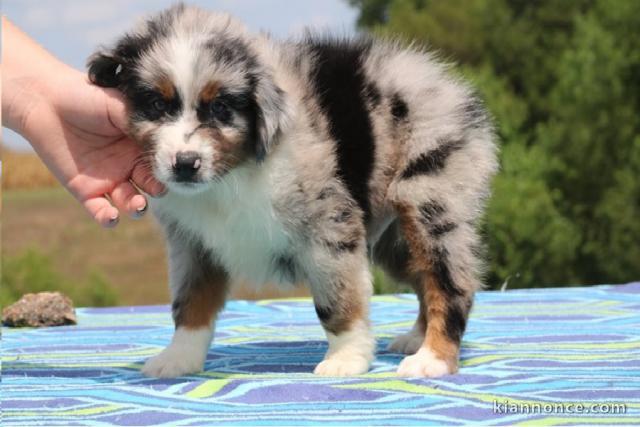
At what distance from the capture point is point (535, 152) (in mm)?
8953

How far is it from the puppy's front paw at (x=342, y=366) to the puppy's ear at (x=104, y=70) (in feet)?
4.23

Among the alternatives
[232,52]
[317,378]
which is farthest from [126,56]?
[317,378]

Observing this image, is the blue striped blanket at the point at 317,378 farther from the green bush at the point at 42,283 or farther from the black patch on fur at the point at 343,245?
the green bush at the point at 42,283

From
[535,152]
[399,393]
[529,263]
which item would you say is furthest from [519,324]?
[535,152]

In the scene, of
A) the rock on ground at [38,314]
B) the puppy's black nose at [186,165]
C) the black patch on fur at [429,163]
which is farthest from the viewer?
the rock on ground at [38,314]

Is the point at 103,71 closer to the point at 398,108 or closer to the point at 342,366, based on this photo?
the point at 398,108

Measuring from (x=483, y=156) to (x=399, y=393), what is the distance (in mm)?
1145

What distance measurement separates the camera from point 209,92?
127 inches

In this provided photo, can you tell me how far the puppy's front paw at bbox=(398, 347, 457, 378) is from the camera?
11.4 feet

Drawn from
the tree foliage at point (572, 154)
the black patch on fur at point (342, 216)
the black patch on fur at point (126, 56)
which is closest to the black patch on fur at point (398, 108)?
the black patch on fur at point (342, 216)

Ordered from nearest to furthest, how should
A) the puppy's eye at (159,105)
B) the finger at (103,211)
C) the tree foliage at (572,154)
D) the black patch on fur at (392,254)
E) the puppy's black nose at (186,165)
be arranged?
the puppy's black nose at (186,165) → the puppy's eye at (159,105) → the finger at (103,211) → the black patch on fur at (392,254) → the tree foliage at (572,154)

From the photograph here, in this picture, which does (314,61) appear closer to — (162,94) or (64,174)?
(162,94)

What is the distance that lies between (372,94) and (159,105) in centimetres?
88

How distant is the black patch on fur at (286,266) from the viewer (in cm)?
354
